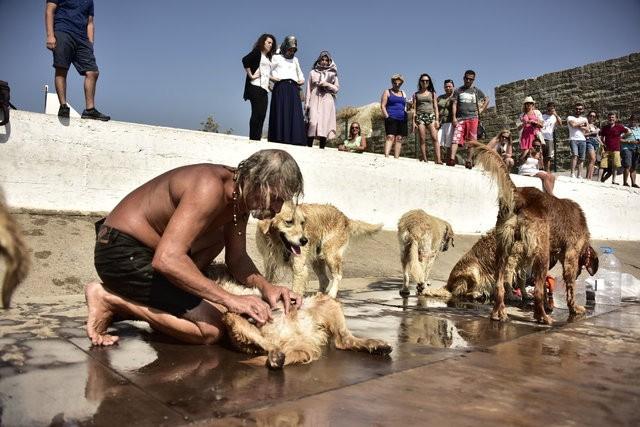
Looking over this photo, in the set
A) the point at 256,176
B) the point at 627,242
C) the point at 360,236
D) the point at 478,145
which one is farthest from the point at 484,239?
the point at 627,242

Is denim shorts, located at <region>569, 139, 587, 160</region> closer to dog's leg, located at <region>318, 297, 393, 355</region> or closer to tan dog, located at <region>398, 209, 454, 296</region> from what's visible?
tan dog, located at <region>398, 209, 454, 296</region>

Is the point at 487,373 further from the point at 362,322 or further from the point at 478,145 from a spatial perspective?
the point at 478,145

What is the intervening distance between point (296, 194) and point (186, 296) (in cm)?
104

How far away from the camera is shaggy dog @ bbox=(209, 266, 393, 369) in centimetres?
321

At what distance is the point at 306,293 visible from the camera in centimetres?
668

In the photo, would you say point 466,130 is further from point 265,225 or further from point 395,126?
point 265,225

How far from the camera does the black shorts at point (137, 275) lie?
3.38 m

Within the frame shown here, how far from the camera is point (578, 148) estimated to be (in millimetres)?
16234

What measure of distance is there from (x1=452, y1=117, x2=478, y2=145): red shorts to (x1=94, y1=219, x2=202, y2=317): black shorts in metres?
10.8

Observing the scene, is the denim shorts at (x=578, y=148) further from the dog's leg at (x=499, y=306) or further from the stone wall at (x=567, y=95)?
the dog's leg at (x=499, y=306)

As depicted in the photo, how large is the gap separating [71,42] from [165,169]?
2.43 m

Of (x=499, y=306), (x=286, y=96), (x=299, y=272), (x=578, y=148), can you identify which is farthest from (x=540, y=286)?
(x=578, y=148)

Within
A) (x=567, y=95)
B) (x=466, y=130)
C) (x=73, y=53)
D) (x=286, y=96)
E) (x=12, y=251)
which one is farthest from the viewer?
(x=567, y=95)

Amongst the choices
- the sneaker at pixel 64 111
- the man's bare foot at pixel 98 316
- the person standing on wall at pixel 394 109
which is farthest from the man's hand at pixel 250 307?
the person standing on wall at pixel 394 109
